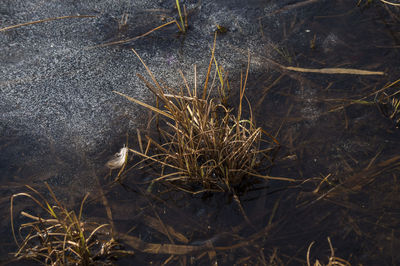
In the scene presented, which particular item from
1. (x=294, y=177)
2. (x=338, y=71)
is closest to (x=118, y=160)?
(x=294, y=177)

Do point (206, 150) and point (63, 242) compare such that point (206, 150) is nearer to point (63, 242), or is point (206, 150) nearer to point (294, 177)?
point (294, 177)

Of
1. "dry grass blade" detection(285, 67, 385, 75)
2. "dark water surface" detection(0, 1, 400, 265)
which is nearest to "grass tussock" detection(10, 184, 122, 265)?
"dark water surface" detection(0, 1, 400, 265)

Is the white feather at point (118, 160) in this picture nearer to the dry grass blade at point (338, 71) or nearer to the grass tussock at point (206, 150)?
the grass tussock at point (206, 150)

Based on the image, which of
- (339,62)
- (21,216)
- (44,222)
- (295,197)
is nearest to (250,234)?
(295,197)

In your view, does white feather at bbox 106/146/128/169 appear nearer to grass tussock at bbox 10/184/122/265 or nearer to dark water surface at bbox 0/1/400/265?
dark water surface at bbox 0/1/400/265

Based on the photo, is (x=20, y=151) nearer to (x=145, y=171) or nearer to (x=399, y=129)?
(x=145, y=171)
